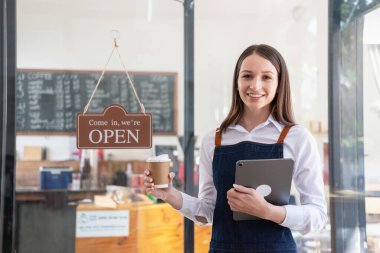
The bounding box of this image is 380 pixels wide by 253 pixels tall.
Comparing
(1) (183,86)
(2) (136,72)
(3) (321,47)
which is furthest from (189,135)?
(3) (321,47)

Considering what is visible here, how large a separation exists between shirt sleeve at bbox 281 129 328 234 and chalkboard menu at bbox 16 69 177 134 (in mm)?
1167

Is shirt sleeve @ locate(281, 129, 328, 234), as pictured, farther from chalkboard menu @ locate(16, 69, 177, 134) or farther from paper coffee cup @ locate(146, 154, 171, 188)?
chalkboard menu @ locate(16, 69, 177, 134)

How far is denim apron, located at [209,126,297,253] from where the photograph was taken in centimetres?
170

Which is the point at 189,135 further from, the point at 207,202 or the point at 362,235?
the point at 362,235

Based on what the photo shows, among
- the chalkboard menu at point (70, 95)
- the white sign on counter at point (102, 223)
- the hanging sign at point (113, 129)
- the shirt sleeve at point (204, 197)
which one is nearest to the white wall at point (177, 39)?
the chalkboard menu at point (70, 95)

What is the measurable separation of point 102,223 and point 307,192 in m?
1.50

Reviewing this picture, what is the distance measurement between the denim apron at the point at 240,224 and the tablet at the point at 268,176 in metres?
0.11

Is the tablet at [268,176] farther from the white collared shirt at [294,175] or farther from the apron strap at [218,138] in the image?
the apron strap at [218,138]

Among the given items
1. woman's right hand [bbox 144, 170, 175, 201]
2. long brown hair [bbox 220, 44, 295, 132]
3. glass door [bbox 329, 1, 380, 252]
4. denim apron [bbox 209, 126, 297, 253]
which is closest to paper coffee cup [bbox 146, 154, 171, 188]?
woman's right hand [bbox 144, 170, 175, 201]

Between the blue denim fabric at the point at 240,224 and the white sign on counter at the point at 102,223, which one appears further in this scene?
the white sign on counter at the point at 102,223

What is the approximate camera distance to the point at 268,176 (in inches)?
63.4

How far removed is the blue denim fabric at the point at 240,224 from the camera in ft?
5.58

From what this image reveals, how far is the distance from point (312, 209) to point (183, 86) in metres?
1.37

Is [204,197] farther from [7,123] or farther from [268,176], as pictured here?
[7,123]
